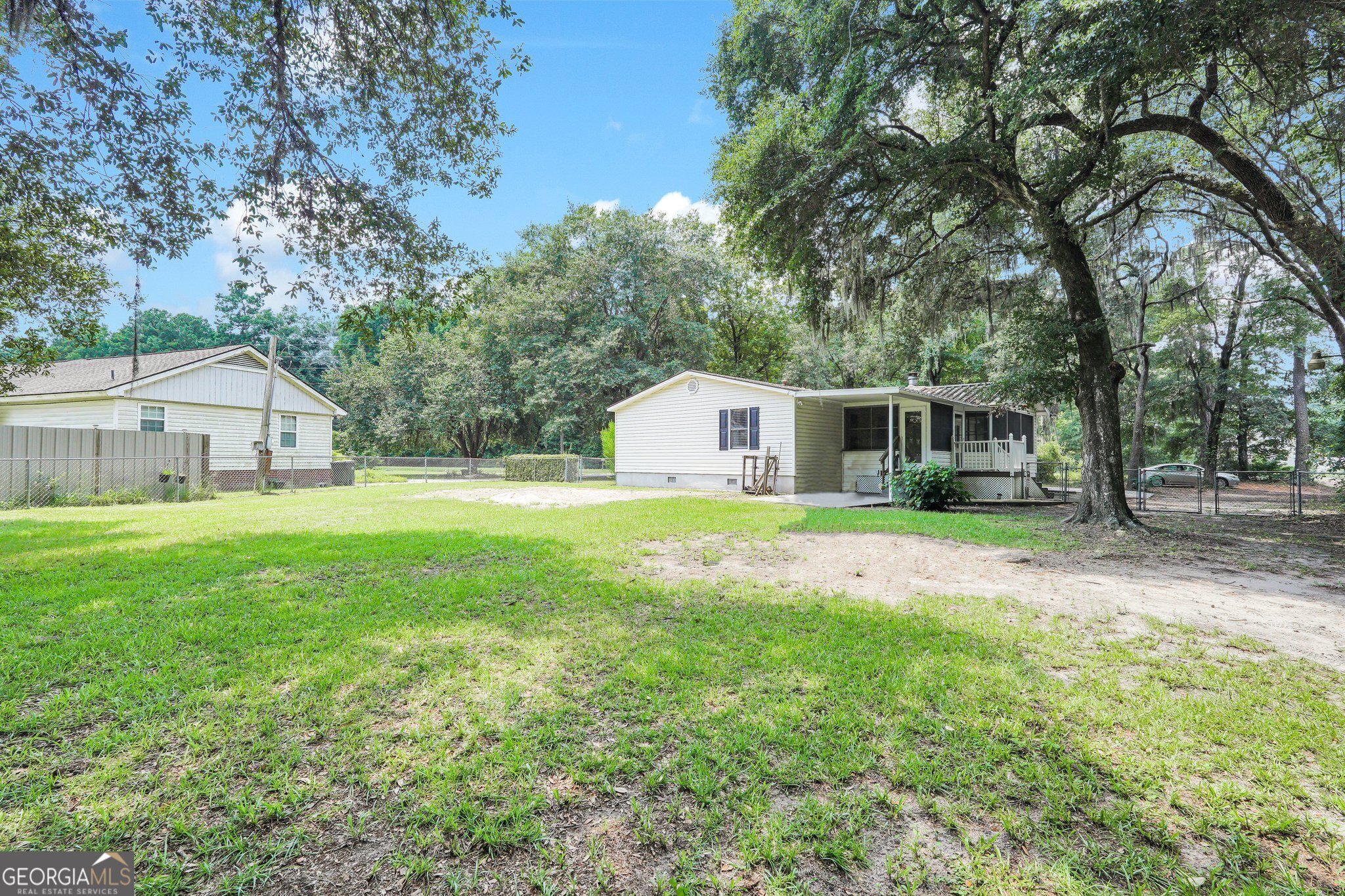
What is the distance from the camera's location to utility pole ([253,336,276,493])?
16703mm

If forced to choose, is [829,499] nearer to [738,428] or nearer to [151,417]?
[738,428]

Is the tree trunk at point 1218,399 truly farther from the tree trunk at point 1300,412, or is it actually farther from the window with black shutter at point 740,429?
the window with black shutter at point 740,429

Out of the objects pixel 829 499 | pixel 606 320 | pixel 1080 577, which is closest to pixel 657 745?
pixel 1080 577

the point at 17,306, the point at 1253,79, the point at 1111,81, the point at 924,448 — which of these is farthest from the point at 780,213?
the point at 17,306

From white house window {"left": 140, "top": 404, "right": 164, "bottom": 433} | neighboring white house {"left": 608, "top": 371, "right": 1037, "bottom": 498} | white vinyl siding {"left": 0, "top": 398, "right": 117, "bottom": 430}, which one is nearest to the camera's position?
neighboring white house {"left": 608, "top": 371, "right": 1037, "bottom": 498}

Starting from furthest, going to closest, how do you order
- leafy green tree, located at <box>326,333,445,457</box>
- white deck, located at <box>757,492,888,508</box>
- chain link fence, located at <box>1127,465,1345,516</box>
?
leafy green tree, located at <box>326,333,445,457</box>, white deck, located at <box>757,492,888,508</box>, chain link fence, located at <box>1127,465,1345,516</box>

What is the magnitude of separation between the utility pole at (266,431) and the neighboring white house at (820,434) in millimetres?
11350

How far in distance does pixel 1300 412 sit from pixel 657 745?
31.8m

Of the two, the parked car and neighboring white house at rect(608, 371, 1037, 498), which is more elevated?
neighboring white house at rect(608, 371, 1037, 498)

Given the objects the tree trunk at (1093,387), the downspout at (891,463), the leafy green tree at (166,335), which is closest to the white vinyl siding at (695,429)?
the downspout at (891,463)

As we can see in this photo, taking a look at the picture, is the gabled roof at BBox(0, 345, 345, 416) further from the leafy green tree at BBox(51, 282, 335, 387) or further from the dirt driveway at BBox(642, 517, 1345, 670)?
the leafy green tree at BBox(51, 282, 335, 387)

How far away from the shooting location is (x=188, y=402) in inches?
669

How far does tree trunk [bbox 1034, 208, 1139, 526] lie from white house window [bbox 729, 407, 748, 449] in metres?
8.37

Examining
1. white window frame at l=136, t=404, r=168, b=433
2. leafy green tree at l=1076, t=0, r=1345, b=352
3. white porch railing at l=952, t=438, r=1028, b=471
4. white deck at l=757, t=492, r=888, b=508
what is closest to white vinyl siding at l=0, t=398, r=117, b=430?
white window frame at l=136, t=404, r=168, b=433
